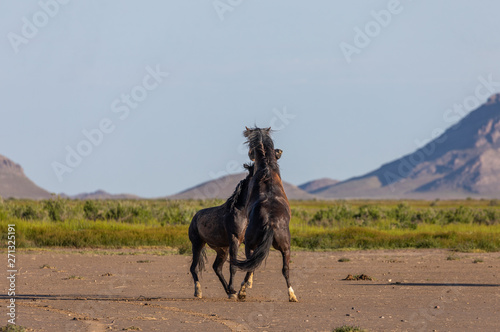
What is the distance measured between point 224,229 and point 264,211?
1.24 m

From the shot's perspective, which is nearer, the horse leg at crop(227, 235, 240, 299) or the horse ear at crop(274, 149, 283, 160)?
the horse leg at crop(227, 235, 240, 299)

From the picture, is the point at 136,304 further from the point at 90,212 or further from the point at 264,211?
the point at 90,212

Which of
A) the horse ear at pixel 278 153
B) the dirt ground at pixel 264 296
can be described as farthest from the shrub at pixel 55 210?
the horse ear at pixel 278 153

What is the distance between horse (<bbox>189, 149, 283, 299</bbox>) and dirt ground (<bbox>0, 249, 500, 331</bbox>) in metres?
0.61

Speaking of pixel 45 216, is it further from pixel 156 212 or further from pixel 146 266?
pixel 146 266

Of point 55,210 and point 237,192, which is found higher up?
point 55,210

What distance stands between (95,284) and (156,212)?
26331mm

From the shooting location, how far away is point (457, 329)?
11.1m

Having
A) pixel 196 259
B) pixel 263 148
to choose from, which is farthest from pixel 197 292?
pixel 263 148

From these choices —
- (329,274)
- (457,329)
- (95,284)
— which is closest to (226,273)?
(329,274)

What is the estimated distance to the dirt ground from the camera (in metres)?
11.8

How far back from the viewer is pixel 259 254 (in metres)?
13.2

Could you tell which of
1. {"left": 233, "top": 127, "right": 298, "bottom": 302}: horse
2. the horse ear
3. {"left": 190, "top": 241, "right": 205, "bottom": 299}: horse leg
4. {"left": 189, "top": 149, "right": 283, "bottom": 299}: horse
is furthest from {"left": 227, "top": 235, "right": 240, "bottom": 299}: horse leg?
the horse ear

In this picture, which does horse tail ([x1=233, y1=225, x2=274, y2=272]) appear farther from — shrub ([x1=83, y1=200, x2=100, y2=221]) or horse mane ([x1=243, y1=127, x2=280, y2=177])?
shrub ([x1=83, y1=200, x2=100, y2=221])
